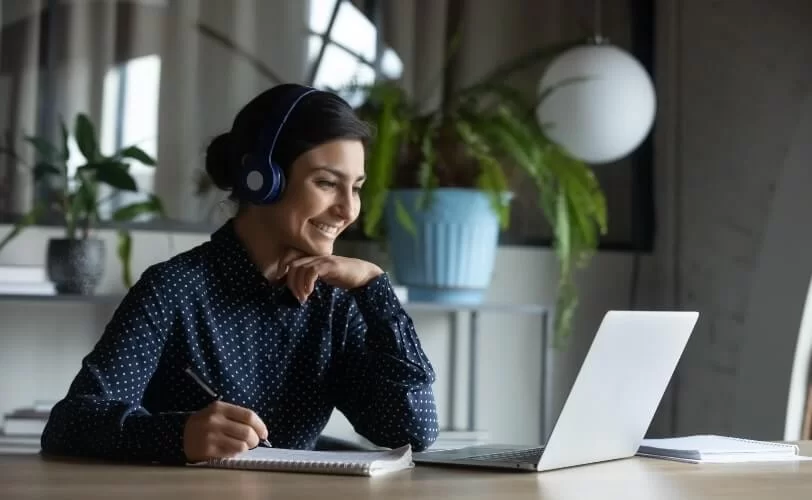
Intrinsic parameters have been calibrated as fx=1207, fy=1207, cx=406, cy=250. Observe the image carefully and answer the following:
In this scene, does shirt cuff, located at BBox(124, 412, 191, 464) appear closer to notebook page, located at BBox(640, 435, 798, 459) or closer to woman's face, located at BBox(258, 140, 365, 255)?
woman's face, located at BBox(258, 140, 365, 255)

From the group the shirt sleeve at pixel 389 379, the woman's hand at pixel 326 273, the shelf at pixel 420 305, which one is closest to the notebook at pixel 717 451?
the shirt sleeve at pixel 389 379

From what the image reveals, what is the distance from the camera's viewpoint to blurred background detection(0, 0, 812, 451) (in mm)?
2945

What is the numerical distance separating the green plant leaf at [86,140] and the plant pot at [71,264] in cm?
20

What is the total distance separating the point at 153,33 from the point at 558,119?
106 cm

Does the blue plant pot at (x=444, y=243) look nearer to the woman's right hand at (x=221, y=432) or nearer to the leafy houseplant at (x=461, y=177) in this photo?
the leafy houseplant at (x=461, y=177)

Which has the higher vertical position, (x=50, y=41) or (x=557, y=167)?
(x=50, y=41)

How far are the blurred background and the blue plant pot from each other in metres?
0.01

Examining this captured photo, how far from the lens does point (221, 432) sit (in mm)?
1357

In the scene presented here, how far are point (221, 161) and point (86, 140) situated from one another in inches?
39.8

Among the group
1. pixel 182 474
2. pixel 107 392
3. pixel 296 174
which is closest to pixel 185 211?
pixel 296 174

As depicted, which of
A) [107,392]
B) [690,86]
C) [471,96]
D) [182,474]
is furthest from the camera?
[690,86]

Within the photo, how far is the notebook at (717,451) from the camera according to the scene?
5.19 ft

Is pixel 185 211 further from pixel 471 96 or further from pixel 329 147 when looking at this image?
pixel 329 147

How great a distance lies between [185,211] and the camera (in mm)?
3107
